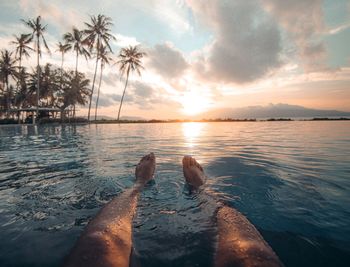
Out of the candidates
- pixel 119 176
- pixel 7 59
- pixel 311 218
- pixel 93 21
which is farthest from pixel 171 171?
pixel 7 59

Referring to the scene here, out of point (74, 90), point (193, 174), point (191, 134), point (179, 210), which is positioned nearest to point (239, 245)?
point (179, 210)

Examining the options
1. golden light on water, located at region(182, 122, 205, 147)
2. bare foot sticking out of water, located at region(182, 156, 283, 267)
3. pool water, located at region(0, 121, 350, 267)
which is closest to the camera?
bare foot sticking out of water, located at region(182, 156, 283, 267)

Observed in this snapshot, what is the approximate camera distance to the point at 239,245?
1.49m

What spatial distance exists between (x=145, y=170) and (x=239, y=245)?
251 cm

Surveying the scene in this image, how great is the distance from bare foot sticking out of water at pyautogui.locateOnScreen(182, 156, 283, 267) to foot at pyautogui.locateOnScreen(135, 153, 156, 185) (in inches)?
65.8

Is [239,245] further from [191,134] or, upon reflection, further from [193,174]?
[191,134]

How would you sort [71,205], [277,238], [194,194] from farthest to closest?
[194,194] → [71,205] → [277,238]

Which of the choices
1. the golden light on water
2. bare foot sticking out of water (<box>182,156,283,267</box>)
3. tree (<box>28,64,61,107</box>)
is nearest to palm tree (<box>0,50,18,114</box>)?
tree (<box>28,64,61,107</box>)

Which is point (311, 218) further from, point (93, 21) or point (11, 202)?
point (93, 21)

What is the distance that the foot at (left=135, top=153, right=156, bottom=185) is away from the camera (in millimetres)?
3581

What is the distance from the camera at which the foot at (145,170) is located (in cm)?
358

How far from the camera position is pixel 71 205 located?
264 cm

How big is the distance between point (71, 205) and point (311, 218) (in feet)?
9.21

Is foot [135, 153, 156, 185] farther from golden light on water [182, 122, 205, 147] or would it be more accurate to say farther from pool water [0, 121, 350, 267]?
golden light on water [182, 122, 205, 147]
